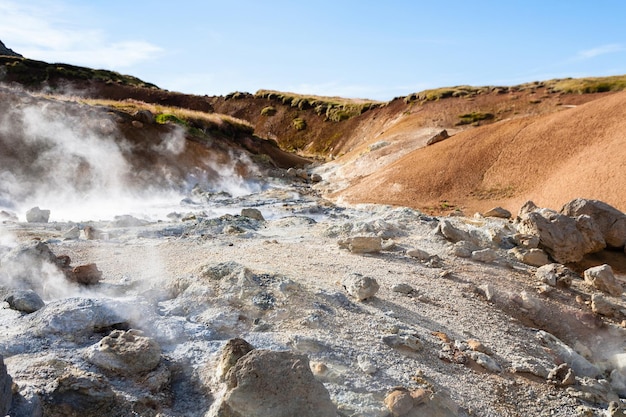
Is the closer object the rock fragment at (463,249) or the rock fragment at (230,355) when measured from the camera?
the rock fragment at (230,355)

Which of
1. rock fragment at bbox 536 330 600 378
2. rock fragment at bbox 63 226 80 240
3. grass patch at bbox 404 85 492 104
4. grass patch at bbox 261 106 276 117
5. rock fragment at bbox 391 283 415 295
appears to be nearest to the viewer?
rock fragment at bbox 536 330 600 378

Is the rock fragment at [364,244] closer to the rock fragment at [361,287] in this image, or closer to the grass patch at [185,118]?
the rock fragment at [361,287]

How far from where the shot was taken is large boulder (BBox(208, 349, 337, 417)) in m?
3.19

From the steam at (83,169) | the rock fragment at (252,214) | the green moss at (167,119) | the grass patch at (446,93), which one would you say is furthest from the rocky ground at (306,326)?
the grass patch at (446,93)

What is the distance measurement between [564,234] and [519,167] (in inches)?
271

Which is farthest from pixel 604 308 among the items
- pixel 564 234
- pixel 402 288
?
pixel 402 288

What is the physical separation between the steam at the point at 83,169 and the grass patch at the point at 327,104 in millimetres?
18833

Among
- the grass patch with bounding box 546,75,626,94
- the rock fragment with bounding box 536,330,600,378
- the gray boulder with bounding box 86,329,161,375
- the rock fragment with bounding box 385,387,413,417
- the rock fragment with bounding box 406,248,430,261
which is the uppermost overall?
the grass patch with bounding box 546,75,626,94

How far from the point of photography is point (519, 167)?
15297 mm

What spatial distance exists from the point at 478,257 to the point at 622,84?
25.0 meters

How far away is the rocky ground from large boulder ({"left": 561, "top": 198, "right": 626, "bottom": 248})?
92 centimetres

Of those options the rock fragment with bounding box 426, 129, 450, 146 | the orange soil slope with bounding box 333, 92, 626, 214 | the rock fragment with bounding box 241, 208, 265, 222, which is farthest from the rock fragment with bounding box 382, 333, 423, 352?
the rock fragment with bounding box 426, 129, 450, 146

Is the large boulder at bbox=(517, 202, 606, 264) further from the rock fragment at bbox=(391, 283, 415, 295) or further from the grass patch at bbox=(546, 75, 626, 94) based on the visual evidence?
the grass patch at bbox=(546, 75, 626, 94)

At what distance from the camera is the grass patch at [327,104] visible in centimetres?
3631
